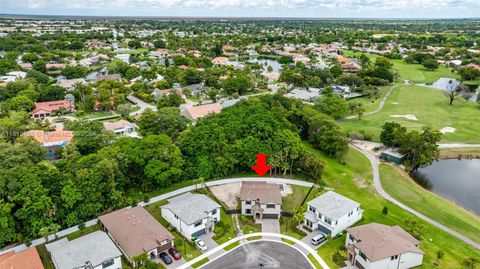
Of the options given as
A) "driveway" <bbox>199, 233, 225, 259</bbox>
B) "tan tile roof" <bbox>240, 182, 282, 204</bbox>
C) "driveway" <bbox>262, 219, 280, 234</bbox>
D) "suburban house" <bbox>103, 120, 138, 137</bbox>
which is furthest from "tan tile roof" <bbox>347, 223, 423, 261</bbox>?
"suburban house" <bbox>103, 120, 138, 137</bbox>

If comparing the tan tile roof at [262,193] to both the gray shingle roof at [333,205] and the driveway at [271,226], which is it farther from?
the gray shingle roof at [333,205]

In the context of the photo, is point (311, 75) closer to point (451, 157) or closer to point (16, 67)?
point (451, 157)

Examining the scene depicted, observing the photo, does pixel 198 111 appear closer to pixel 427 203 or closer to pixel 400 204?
pixel 400 204

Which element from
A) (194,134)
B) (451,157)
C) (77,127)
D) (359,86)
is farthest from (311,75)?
(77,127)

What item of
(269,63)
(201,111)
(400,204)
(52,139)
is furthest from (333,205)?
(269,63)

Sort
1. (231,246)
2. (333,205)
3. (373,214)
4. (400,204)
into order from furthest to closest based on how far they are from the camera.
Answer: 1. (400,204)
2. (373,214)
3. (333,205)
4. (231,246)

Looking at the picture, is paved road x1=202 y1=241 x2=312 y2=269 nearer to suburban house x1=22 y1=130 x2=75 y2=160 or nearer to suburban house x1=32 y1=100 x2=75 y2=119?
suburban house x1=22 y1=130 x2=75 y2=160
